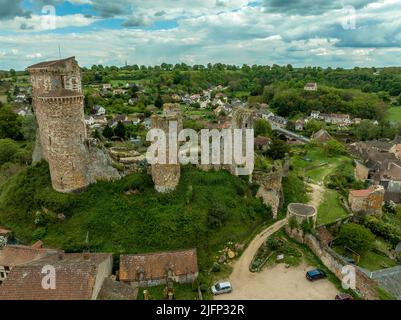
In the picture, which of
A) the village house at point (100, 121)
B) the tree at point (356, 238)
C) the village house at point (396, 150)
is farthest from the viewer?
the village house at point (100, 121)

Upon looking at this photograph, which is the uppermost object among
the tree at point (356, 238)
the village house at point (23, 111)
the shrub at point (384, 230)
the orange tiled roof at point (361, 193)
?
the village house at point (23, 111)

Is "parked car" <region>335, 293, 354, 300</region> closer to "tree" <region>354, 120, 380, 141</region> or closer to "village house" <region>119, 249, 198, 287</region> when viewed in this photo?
"village house" <region>119, 249, 198, 287</region>

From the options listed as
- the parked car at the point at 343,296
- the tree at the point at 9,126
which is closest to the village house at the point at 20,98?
the tree at the point at 9,126

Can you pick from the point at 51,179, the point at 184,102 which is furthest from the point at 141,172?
the point at 184,102

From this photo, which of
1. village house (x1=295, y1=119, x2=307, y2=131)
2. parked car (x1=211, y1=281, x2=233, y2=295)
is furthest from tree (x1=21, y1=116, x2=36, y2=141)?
village house (x1=295, y1=119, x2=307, y2=131)

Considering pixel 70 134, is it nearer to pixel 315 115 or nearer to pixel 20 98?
pixel 20 98

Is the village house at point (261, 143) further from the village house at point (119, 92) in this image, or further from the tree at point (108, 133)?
the village house at point (119, 92)
